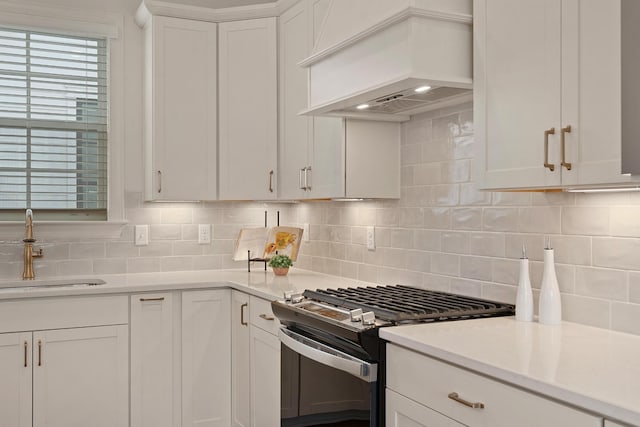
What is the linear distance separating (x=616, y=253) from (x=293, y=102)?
79.0 inches

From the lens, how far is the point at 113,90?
3900 mm

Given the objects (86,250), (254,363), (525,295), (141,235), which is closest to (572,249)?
(525,295)

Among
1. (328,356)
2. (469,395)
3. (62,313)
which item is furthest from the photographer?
(62,313)

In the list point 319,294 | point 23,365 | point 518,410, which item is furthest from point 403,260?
point 23,365

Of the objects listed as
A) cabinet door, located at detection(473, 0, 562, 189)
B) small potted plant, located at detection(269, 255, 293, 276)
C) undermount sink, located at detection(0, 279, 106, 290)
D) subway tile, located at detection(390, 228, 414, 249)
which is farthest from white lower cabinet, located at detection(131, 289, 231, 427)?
cabinet door, located at detection(473, 0, 562, 189)

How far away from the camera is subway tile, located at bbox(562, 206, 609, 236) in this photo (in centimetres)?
209

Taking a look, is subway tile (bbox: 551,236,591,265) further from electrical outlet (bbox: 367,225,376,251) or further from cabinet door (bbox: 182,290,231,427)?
cabinet door (bbox: 182,290,231,427)

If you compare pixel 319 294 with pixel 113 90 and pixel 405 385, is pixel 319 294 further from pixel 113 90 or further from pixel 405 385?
pixel 113 90

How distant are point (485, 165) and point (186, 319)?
1970 millimetres

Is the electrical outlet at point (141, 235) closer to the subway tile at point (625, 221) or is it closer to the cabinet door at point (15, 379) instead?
the cabinet door at point (15, 379)

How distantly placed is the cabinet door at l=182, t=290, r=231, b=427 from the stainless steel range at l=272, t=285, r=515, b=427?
0.87 metres

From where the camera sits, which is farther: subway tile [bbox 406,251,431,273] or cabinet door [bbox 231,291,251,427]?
cabinet door [bbox 231,291,251,427]

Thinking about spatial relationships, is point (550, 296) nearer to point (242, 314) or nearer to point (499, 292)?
point (499, 292)

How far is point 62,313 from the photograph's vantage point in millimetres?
3205
